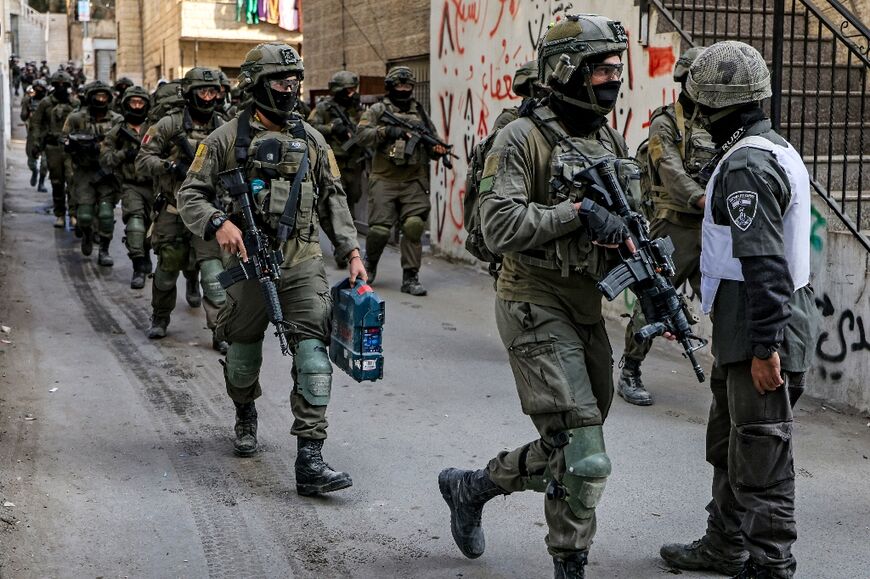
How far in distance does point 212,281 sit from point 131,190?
282 cm

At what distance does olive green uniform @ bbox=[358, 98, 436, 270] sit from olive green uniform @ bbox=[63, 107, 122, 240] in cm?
319

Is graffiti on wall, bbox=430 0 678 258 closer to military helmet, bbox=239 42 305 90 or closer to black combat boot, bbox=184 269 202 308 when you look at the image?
black combat boot, bbox=184 269 202 308

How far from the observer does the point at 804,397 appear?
6703mm

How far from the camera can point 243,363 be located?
5398 mm

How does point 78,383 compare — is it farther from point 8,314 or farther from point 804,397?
point 804,397

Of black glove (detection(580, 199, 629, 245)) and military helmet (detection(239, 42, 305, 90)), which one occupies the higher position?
military helmet (detection(239, 42, 305, 90))

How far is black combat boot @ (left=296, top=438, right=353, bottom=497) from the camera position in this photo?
4.93 meters

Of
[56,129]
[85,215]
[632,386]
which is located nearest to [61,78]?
[56,129]

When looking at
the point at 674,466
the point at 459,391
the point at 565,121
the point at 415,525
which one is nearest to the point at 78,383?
the point at 459,391

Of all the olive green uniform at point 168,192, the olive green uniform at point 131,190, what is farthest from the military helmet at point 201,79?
the olive green uniform at point 131,190

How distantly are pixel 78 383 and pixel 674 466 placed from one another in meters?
3.83

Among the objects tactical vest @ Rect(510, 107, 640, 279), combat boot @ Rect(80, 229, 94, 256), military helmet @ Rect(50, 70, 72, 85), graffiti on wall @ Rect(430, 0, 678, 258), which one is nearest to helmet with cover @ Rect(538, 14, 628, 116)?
tactical vest @ Rect(510, 107, 640, 279)

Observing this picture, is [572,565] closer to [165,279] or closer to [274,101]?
[274,101]

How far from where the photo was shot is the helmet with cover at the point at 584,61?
3742mm
